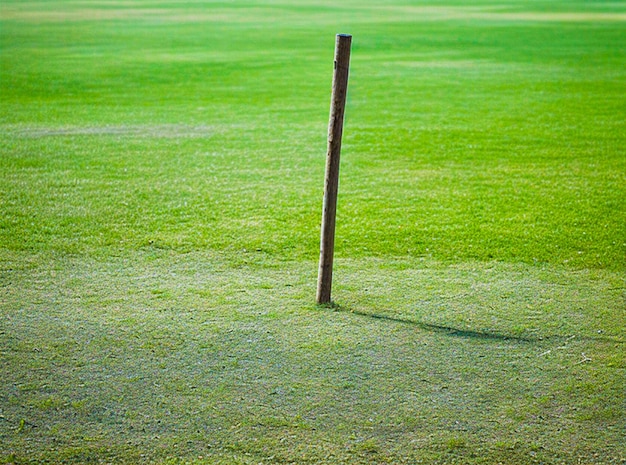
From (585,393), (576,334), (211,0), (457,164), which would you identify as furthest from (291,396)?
(211,0)

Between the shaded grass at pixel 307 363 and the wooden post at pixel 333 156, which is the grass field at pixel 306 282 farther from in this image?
the wooden post at pixel 333 156

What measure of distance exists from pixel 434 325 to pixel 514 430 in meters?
1.22

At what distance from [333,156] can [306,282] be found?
1.12 meters

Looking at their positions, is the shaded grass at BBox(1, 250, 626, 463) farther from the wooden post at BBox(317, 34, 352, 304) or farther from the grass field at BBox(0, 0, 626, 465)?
the wooden post at BBox(317, 34, 352, 304)

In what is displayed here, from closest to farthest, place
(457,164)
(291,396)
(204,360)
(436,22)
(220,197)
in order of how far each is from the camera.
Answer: (291,396)
(204,360)
(220,197)
(457,164)
(436,22)

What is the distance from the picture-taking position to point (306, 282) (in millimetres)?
5648

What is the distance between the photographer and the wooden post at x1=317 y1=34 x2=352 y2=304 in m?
4.70

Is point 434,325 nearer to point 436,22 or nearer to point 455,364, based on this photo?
point 455,364

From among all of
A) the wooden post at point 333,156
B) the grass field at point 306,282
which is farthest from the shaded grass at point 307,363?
the wooden post at point 333,156

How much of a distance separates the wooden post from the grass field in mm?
264

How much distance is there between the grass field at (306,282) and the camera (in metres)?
3.81

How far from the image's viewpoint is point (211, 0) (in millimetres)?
44406

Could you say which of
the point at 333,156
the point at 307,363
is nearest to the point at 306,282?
the point at 333,156

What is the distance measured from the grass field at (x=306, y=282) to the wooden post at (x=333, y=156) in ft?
0.87
